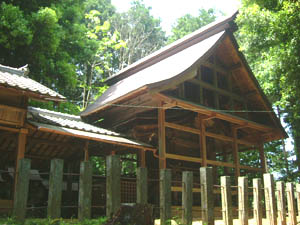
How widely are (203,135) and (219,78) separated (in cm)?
330

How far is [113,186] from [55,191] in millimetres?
760

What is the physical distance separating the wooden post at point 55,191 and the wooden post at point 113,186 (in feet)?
2.12

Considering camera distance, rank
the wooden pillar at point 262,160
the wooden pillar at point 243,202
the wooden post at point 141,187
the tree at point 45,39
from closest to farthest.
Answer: the wooden post at point 141,187 → the wooden pillar at point 243,202 → the tree at point 45,39 → the wooden pillar at point 262,160

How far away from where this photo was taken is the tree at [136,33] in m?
28.2

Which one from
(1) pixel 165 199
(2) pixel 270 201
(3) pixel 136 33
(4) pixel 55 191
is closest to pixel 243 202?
(2) pixel 270 201

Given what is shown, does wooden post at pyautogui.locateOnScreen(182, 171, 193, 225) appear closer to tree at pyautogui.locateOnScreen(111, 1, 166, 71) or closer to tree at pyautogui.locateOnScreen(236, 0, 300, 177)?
tree at pyautogui.locateOnScreen(236, 0, 300, 177)

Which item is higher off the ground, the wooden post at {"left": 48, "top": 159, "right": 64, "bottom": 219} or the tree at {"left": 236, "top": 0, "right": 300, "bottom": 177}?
the tree at {"left": 236, "top": 0, "right": 300, "bottom": 177}

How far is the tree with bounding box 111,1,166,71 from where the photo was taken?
2819 centimetres

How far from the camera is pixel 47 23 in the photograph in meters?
14.2

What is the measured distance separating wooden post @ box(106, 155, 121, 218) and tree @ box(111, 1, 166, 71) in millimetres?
22884

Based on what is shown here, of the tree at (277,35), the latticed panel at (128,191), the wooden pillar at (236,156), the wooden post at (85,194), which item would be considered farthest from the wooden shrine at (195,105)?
the wooden post at (85,194)

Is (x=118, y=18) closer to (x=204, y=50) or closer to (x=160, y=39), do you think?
(x=160, y=39)

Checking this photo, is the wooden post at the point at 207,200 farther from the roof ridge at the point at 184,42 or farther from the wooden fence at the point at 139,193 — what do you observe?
the roof ridge at the point at 184,42

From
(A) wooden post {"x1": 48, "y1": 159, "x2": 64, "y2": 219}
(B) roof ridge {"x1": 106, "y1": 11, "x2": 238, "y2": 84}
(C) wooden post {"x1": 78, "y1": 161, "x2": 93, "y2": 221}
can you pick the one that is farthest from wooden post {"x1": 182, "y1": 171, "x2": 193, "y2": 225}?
(B) roof ridge {"x1": 106, "y1": 11, "x2": 238, "y2": 84}
